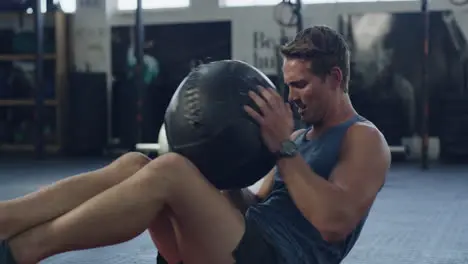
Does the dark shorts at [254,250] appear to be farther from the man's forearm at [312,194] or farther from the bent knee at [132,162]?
the bent knee at [132,162]

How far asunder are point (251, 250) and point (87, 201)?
0.34 metres

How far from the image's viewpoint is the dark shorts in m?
1.38

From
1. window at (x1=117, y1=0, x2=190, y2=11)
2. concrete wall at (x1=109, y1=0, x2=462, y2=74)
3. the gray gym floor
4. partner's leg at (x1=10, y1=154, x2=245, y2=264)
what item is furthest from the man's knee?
window at (x1=117, y1=0, x2=190, y2=11)

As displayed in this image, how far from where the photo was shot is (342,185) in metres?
1.37

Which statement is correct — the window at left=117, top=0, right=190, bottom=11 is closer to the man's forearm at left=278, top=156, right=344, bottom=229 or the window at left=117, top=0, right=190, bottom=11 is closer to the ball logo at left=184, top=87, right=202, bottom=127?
the ball logo at left=184, top=87, right=202, bottom=127

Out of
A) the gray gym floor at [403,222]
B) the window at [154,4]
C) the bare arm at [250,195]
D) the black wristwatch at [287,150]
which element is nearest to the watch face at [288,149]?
the black wristwatch at [287,150]

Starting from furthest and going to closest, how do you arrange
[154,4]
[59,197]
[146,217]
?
[154,4], [59,197], [146,217]

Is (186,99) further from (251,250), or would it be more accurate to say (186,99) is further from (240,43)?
(240,43)

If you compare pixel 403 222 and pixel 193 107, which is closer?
pixel 193 107

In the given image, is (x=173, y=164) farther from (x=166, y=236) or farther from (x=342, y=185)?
(x=342, y=185)

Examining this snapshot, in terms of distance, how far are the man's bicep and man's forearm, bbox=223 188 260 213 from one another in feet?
1.00

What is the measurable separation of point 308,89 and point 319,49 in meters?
0.08

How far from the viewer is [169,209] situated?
1.41 metres

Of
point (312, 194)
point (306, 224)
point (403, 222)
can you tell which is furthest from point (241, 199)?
point (403, 222)
